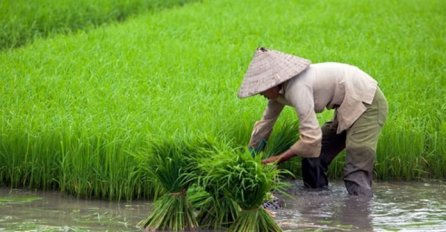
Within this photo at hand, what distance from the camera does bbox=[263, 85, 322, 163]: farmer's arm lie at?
20.6ft

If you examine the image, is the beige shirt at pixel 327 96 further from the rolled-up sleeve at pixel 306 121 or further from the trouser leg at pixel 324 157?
the trouser leg at pixel 324 157

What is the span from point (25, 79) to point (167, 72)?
5.07ft

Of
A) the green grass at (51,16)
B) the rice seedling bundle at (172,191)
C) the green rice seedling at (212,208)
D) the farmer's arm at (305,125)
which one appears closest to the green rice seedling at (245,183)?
the green rice seedling at (212,208)

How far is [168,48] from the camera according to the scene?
11586mm

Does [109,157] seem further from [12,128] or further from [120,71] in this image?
[120,71]

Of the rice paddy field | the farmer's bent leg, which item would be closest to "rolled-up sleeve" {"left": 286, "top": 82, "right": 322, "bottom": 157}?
the farmer's bent leg

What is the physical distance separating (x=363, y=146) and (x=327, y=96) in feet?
1.56

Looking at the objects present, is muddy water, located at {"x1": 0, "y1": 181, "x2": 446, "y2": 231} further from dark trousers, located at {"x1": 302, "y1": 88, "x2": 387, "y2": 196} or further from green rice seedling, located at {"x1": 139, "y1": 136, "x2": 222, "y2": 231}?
green rice seedling, located at {"x1": 139, "y1": 136, "x2": 222, "y2": 231}

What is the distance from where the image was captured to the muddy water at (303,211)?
234 inches

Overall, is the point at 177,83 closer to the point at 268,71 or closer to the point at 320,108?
the point at 320,108

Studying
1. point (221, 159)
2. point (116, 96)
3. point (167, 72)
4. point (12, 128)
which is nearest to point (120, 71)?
point (167, 72)

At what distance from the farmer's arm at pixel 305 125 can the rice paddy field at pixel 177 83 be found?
0.69 metres

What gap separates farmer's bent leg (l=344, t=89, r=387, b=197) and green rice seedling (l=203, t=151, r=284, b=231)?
4.87 ft

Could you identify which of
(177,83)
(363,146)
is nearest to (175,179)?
(363,146)
